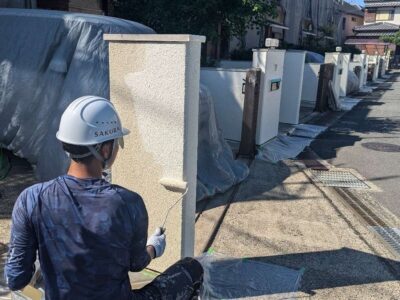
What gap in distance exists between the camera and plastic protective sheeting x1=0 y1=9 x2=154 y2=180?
16.7ft

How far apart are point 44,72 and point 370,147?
261 inches

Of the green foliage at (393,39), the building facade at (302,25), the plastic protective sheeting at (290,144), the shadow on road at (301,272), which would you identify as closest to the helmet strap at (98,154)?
the shadow on road at (301,272)

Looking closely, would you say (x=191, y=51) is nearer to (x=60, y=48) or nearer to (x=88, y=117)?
(x=88, y=117)

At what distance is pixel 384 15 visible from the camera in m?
55.8

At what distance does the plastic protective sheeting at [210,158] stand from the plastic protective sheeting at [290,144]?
1561 mm

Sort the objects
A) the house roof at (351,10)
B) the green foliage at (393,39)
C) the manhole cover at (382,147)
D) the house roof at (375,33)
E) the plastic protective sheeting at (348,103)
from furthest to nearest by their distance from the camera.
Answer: the house roof at (351,10) < the house roof at (375,33) < the green foliage at (393,39) < the plastic protective sheeting at (348,103) < the manhole cover at (382,147)

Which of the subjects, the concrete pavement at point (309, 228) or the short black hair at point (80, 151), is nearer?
the short black hair at point (80, 151)

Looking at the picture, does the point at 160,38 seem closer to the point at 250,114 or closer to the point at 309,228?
the point at 309,228

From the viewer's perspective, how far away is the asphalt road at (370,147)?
6370 millimetres

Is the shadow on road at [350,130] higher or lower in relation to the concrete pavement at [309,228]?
higher

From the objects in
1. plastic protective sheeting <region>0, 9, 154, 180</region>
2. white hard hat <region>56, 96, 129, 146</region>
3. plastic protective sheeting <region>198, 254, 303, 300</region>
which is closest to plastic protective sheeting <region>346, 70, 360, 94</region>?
plastic protective sheeting <region>0, 9, 154, 180</region>

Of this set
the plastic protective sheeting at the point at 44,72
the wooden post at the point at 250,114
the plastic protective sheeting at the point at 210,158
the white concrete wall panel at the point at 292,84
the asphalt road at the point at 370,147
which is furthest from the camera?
the white concrete wall panel at the point at 292,84

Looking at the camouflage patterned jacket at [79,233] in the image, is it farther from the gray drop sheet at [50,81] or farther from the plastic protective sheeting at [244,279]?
the gray drop sheet at [50,81]

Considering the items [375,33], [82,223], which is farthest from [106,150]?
[375,33]
